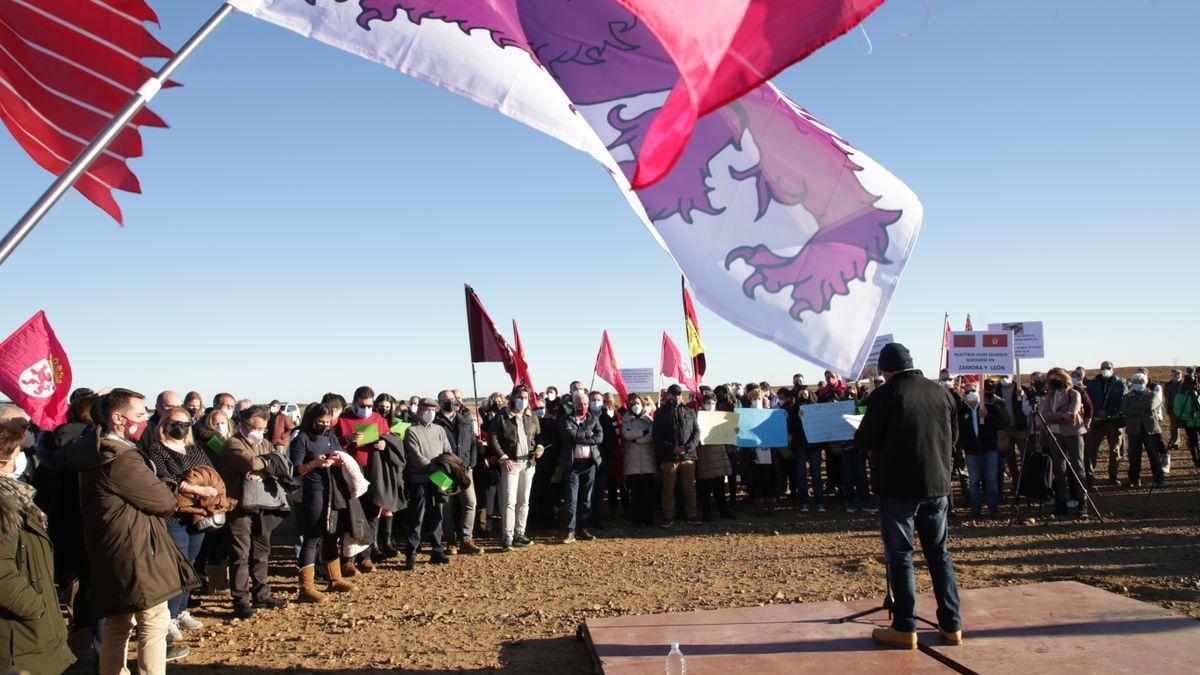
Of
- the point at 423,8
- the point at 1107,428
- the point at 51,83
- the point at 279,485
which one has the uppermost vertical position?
the point at 423,8

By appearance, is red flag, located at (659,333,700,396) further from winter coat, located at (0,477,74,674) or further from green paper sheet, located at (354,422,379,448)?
winter coat, located at (0,477,74,674)

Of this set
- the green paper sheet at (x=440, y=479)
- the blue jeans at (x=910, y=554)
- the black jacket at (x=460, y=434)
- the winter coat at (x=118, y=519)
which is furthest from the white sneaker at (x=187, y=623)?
the blue jeans at (x=910, y=554)

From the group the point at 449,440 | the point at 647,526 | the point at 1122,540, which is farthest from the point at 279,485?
the point at 1122,540

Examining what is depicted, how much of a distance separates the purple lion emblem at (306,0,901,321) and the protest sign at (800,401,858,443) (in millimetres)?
9051

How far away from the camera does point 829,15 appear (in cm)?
311

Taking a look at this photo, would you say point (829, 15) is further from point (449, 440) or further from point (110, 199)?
point (449, 440)

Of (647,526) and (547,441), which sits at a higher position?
(547,441)

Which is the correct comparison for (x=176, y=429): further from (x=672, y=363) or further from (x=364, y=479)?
(x=672, y=363)

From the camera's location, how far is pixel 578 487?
39.0 feet

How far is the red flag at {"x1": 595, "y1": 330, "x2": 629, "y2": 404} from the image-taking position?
17047mm

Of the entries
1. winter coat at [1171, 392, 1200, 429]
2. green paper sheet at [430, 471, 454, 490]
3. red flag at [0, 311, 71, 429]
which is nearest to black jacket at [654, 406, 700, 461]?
green paper sheet at [430, 471, 454, 490]

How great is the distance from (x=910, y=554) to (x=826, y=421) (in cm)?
774

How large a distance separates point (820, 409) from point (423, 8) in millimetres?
10442

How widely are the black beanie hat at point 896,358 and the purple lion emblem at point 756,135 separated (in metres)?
1.64
